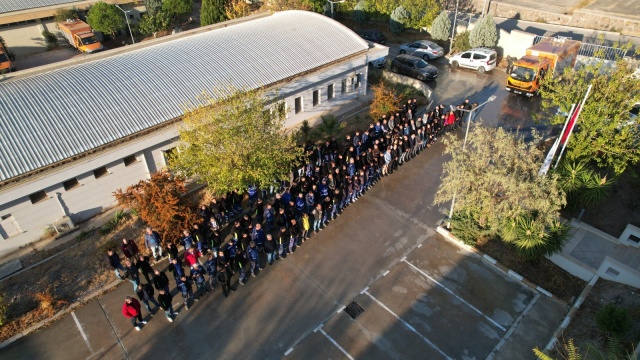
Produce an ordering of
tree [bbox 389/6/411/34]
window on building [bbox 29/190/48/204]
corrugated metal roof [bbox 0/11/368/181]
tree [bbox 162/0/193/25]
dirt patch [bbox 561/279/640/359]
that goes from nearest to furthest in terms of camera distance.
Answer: dirt patch [bbox 561/279/640/359]
window on building [bbox 29/190/48/204]
corrugated metal roof [bbox 0/11/368/181]
tree [bbox 389/6/411/34]
tree [bbox 162/0/193/25]

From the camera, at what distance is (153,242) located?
1516 centimetres

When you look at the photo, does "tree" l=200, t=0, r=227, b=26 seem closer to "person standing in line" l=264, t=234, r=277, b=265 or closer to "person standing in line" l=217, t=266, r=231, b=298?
"person standing in line" l=264, t=234, r=277, b=265

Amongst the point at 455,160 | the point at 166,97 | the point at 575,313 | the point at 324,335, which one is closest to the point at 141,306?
the point at 324,335

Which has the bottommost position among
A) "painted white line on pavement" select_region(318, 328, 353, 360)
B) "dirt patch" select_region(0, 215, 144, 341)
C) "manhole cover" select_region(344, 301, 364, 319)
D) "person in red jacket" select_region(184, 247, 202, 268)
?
"painted white line on pavement" select_region(318, 328, 353, 360)

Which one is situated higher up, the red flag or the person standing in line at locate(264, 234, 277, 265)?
the red flag

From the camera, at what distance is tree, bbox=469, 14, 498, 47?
3137 centimetres

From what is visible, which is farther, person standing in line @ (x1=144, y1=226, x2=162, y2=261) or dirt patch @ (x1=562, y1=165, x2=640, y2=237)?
dirt patch @ (x1=562, y1=165, x2=640, y2=237)

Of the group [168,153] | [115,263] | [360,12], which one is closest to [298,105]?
[168,153]

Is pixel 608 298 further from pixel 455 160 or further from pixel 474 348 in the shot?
pixel 455 160

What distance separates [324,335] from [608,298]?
9.46m

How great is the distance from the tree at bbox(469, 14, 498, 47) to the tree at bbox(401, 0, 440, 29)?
4.94m

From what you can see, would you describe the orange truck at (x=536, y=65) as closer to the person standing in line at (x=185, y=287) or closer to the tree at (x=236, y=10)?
the person standing in line at (x=185, y=287)

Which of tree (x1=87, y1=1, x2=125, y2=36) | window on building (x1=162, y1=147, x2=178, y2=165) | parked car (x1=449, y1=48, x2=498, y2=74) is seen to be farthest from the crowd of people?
tree (x1=87, y1=1, x2=125, y2=36)

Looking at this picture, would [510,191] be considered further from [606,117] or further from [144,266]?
[144,266]
